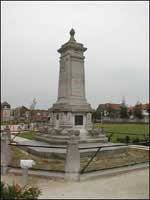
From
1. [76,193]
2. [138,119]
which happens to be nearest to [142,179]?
[76,193]

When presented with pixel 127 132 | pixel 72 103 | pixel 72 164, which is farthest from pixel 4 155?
pixel 127 132

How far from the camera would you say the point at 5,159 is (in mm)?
8617

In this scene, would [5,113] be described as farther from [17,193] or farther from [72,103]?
[17,193]

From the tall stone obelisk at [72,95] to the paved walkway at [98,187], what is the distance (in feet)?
21.0

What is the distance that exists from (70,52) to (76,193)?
34.7 feet

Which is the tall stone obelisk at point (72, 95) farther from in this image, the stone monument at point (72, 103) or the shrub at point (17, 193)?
the shrub at point (17, 193)

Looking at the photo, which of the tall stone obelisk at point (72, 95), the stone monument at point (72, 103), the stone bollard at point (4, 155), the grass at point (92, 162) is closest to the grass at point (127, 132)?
the stone monument at point (72, 103)

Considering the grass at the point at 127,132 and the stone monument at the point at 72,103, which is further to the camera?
the grass at the point at 127,132

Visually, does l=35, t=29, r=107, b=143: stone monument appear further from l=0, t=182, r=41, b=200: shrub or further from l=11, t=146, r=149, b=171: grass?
l=0, t=182, r=41, b=200: shrub

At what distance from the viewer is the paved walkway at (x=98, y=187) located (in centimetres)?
636

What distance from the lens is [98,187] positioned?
23.2 feet

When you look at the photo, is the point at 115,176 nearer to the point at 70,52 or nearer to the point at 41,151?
the point at 41,151

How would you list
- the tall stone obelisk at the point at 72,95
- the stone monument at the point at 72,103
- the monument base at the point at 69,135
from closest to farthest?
the monument base at the point at 69,135 < the stone monument at the point at 72,103 < the tall stone obelisk at the point at 72,95

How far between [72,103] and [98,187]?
7.96m
